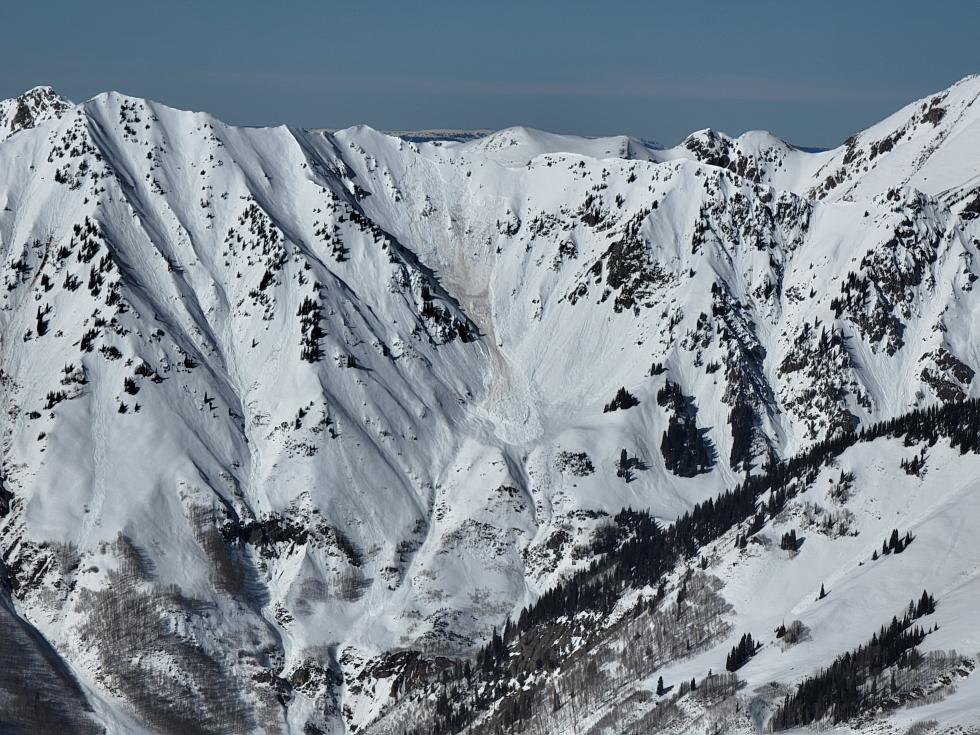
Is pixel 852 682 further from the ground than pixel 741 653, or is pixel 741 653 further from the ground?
pixel 741 653

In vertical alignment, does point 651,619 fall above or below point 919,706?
above

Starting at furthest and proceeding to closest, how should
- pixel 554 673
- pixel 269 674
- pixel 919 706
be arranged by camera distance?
1. pixel 269 674
2. pixel 554 673
3. pixel 919 706

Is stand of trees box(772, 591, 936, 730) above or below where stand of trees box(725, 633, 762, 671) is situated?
below

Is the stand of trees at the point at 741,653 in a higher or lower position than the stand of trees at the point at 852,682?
higher

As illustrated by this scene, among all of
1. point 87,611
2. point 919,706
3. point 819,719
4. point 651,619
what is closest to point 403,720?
point 651,619

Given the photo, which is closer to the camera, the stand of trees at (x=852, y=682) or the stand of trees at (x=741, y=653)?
the stand of trees at (x=852, y=682)

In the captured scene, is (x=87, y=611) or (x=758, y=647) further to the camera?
(x=87, y=611)

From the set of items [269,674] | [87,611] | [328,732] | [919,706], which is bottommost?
[919,706]

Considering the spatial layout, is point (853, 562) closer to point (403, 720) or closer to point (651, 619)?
point (651, 619)

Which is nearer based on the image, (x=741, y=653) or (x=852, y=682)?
(x=852, y=682)

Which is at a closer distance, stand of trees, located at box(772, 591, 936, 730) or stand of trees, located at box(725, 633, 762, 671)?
stand of trees, located at box(772, 591, 936, 730)

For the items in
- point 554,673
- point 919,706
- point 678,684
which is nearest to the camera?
point 919,706
